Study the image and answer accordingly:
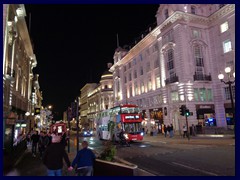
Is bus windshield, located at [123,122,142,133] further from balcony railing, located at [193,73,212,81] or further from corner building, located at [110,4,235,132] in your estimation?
balcony railing, located at [193,73,212,81]

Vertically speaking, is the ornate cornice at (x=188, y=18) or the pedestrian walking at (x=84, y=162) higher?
the ornate cornice at (x=188, y=18)

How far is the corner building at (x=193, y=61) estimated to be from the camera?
3312cm

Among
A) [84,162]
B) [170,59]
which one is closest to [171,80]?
[170,59]

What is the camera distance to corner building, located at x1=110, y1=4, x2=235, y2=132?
3312cm

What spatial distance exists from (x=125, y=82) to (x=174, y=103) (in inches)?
864

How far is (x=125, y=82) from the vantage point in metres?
55.1

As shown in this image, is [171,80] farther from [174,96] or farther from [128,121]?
[128,121]

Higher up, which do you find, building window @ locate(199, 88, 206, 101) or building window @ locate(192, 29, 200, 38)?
building window @ locate(192, 29, 200, 38)

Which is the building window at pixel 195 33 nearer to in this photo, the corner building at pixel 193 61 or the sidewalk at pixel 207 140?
the corner building at pixel 193 61

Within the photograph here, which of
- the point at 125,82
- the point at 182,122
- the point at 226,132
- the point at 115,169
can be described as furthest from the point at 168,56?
the point at 115,169

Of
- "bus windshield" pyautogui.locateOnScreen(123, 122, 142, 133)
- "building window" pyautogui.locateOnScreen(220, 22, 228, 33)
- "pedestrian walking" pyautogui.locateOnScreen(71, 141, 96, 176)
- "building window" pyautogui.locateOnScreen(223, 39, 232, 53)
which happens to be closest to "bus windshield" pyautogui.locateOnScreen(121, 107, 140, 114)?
"bus windshield" pyautogui.locateOnScreen(123, 122, 142, 133)

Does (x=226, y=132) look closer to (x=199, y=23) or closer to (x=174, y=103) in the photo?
(x=174, y=103)

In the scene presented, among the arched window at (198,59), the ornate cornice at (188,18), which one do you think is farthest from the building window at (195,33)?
the arched window at (198,59)

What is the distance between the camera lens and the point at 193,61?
3475 cm
